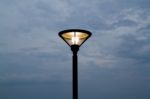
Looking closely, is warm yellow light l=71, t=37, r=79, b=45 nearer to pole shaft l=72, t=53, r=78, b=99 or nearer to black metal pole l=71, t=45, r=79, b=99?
black metal pole l=71, t=45, r=79, b=99

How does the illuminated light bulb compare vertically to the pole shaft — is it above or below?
above

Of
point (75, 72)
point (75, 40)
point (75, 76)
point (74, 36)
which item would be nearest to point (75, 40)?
point (75, 40)

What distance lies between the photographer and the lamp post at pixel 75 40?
23.0 feet

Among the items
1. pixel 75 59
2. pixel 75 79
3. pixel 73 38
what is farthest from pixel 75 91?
pixel 73 38

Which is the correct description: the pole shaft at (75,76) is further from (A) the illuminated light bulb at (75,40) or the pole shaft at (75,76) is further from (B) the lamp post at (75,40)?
(A) the illuminated light bulb at (75,40)

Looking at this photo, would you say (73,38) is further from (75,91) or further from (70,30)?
(75,91)

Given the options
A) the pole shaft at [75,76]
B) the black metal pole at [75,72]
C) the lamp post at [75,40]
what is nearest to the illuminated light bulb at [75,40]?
→ the lamp post at [75,40]

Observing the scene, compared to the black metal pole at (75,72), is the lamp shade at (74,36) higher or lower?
higher

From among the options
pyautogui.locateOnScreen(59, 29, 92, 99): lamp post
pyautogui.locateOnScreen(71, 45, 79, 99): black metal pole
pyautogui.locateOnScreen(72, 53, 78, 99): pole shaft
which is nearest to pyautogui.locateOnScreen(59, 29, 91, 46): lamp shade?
pyautogui.locateOnScreen(59, 29, 92, 99): lamp post

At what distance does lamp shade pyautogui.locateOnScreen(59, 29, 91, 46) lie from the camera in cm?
702

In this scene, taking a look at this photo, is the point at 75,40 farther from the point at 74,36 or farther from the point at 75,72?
the point at 75,72

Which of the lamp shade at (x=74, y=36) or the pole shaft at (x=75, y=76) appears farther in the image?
the lamp shade at (x=74, y=36)

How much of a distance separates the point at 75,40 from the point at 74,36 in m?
0.13

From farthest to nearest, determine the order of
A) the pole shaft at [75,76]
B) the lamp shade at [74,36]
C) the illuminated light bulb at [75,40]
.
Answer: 1. the illuminated light bulb at [75,40]
2. the lamp shade at [74,36]
3. the pole shaft at [75,76]
